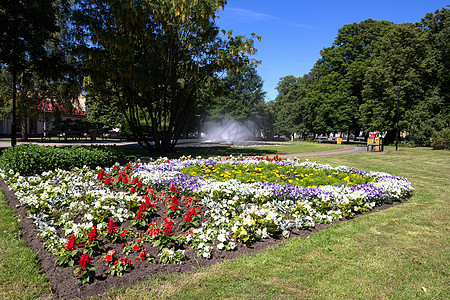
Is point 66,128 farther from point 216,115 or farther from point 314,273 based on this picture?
point 314,273

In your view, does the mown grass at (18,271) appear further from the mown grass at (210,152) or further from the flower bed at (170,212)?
the mown grass at (210,152)

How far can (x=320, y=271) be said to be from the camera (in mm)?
3252

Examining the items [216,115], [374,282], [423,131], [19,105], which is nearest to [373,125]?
[423,131]

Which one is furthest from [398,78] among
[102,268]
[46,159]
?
[102,268]

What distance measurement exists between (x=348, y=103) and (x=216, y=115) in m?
17.2

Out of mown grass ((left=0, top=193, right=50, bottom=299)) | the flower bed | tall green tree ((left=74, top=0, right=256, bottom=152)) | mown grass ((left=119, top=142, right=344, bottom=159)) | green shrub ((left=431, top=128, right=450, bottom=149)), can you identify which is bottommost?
mown grass ((left=0, top=193, right=50, bottom=299))

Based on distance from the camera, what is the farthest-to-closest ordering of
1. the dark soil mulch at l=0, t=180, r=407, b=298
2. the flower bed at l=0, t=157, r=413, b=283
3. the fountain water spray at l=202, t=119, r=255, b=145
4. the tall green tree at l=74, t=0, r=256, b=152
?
the fountain water spray at l=202, t=119, r=255, b=145 → the tall green tree at l=74, t=0, r=256, b=152 → the flower bed at l=0, t=157, r=413, b=283 → the dark soil mulch at l=0, t=180, r=407, b=298

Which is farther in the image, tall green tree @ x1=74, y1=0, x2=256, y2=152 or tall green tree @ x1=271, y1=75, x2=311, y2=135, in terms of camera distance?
tall green tree @ x1=271, y1=75, x2=311, y2=135

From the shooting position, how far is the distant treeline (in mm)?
27031

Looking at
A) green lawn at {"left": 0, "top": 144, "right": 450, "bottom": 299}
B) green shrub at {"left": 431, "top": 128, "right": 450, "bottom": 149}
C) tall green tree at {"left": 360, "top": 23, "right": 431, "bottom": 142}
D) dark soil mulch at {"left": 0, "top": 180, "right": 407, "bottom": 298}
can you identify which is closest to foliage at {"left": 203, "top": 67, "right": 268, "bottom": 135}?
tall green tree at {"left": 360, "top": 23, "right": 431, "bottom": 142}

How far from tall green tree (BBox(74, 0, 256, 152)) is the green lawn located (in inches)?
330

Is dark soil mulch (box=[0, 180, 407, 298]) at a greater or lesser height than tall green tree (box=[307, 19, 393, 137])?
lesser

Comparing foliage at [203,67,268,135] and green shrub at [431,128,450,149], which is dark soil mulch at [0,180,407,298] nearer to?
green shrub at [431,128,450,149]

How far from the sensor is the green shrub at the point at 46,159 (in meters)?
7.48
